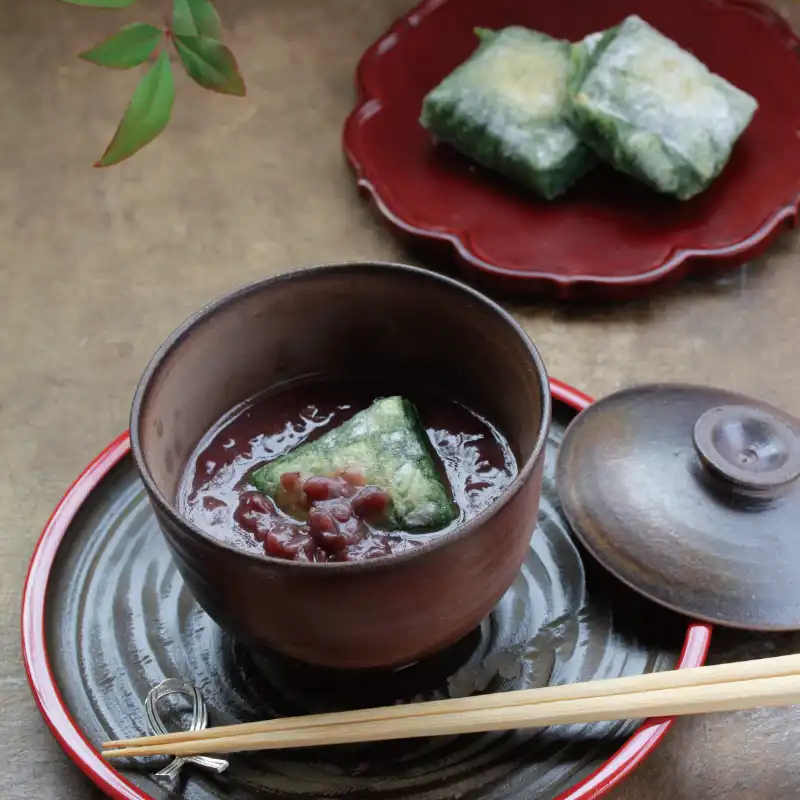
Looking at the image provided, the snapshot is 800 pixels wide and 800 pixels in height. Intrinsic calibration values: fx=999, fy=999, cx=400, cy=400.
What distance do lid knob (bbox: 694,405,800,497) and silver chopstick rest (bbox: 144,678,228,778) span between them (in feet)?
1.53

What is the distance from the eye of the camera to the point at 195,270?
4.33 feet

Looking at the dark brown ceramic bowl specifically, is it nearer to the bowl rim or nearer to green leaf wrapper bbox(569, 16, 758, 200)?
the bowl rim

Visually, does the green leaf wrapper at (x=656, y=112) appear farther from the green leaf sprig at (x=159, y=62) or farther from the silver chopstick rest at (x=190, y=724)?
the silver chopstick rest at (x=190, y=724)

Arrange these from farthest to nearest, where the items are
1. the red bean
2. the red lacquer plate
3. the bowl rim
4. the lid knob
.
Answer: the red lacquer plate
the lid knob
the red bean
the bowl rim

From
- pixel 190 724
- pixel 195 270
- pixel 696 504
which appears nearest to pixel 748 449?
pixel 696 504

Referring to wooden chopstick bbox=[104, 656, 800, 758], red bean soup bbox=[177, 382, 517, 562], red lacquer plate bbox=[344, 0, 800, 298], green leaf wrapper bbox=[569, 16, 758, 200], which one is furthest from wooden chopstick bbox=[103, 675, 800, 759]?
green leaf wrapper bbox=[569, 16, 758, 200]

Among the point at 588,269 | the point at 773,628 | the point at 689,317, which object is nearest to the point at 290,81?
the point at 588,269

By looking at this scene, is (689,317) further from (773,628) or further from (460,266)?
(773,628)

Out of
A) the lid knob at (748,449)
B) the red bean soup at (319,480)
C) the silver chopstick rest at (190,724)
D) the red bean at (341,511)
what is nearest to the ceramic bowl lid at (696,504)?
the lid knob at (748,449)

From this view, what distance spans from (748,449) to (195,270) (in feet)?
2.49

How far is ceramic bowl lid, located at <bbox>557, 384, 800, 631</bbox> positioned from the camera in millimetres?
817

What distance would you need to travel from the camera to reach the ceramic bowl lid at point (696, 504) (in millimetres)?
817

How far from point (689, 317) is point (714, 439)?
39 centimetres

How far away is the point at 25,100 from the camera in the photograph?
5.04 feet
